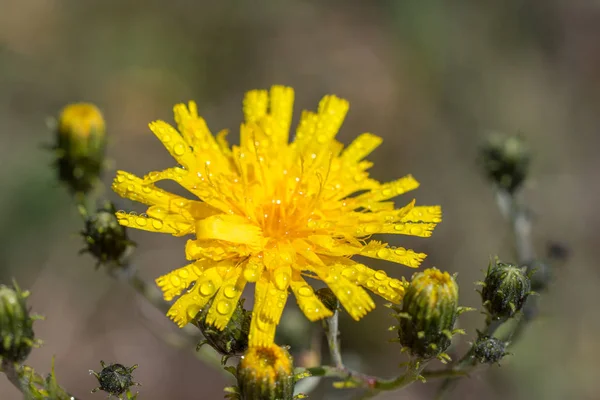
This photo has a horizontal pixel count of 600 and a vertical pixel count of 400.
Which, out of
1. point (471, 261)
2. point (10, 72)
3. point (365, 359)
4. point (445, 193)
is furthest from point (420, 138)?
point (10, 72)

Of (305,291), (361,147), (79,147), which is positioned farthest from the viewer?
(79,147)

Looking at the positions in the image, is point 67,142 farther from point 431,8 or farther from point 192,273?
point 431,8

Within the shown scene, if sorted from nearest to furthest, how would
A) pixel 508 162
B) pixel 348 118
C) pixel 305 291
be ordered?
pixel 305 291 < pixel 508 162 < pixel 348 118

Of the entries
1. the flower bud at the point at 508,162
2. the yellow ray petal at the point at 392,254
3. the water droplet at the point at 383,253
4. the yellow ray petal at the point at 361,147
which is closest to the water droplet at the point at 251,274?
the yellow ray petal at the point at 392,254

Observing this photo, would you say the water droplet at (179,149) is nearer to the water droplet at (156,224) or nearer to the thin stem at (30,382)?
the water droplet at (156,224)

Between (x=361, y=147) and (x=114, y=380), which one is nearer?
(x=114, y=380)

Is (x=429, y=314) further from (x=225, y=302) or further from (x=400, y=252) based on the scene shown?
(x=225, y=302)

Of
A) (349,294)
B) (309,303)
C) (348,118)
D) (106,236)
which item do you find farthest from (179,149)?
(348,118)
